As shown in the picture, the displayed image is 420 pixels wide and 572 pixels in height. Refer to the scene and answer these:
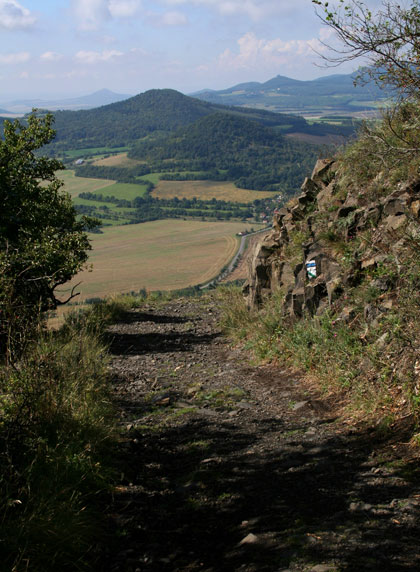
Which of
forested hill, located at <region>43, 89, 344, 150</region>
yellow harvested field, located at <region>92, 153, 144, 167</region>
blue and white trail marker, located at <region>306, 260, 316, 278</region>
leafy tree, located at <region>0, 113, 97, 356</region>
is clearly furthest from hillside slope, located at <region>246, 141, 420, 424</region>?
forested hill, located at <region>43, 89, 344, 150</region>

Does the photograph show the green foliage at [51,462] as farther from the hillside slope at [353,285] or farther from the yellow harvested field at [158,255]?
the yellow harvested field at [158,255]

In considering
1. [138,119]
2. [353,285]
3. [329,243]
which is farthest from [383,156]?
[138,119]

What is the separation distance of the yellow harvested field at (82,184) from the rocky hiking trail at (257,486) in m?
80.1

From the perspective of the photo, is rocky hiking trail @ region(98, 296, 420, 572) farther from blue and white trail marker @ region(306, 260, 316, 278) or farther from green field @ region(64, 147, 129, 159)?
green field @ region(64, 147, 129, 159)

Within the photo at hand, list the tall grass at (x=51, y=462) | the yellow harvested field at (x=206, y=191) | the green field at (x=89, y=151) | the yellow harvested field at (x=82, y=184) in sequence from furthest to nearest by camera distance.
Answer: the green field at (x=89, y=151)
the yellow harvested field at (x=82, y=184)
the yellow harvested field at (x=206, y=191)
the tall grass at (x=51, y=462)

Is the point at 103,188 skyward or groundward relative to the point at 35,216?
skyward

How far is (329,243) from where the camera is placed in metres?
8.48

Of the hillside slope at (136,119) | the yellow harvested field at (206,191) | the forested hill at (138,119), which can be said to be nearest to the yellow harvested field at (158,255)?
the yellow harvested field at (206,191)

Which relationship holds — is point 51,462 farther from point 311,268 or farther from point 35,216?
point 35,216

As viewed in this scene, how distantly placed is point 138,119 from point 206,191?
→ 7326 cm

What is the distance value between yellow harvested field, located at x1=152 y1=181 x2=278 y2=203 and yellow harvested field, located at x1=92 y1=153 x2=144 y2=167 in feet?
59.7

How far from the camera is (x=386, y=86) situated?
22.1 ft

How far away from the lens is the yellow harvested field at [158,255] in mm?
37688

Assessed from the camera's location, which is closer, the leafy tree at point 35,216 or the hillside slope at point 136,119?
the leafy tree at point 35,216
